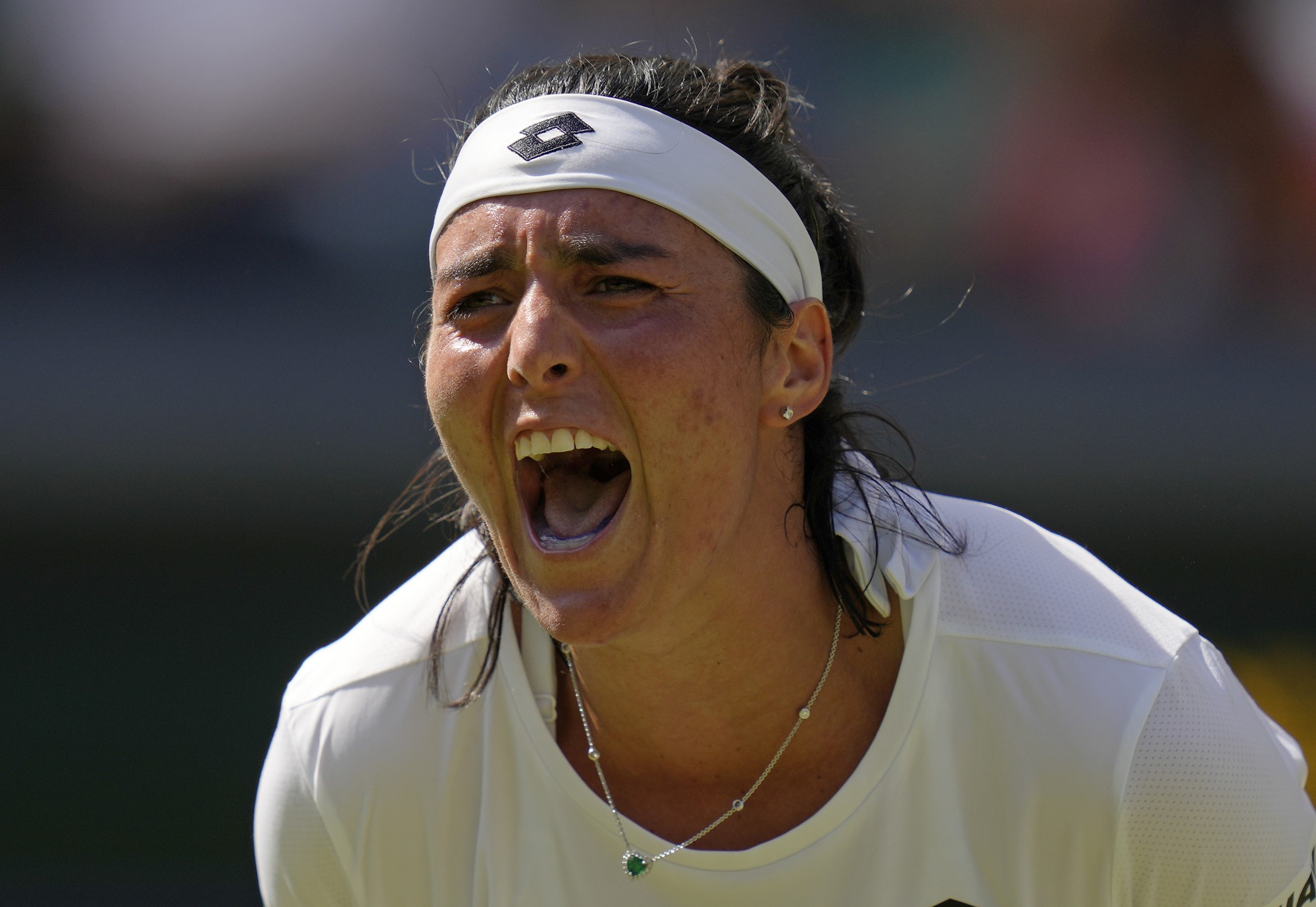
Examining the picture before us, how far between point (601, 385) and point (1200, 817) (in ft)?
3.39

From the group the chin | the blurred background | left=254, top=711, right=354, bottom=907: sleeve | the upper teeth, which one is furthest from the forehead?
the blurred background

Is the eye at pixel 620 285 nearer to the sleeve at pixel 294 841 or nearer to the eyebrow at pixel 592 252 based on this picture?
the eyebrow at pixel 592 252

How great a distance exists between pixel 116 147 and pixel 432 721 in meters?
3.49

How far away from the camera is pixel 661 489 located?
5.95 feet

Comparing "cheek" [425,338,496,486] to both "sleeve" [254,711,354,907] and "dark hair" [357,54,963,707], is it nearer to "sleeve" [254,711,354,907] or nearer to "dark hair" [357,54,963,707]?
"dark hair" [357,54,963,707]

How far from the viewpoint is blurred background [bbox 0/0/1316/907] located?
421 centimetres

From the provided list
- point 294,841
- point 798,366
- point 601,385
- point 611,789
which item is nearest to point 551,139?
point 601,385

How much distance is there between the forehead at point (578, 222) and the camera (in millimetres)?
1818

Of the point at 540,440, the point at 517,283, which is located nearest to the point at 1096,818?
the point at 540,440

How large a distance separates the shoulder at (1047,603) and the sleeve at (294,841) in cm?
104

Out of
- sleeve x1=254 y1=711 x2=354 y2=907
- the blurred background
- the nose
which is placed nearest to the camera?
the nose

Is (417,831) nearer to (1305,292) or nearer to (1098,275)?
(1098,275)

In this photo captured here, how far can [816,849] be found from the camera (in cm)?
189

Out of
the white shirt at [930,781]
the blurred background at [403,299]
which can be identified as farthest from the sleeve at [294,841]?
the blurred background at [403,299]
